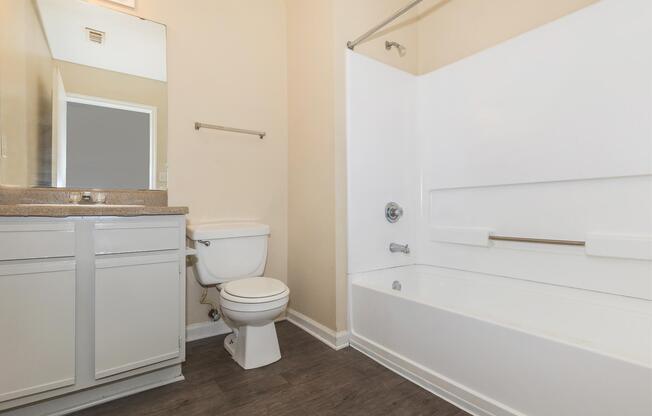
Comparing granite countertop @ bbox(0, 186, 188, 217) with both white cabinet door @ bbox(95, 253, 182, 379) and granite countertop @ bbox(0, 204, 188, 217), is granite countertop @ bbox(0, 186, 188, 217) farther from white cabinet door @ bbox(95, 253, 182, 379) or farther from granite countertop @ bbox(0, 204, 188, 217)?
white cabinet door @ bbox(95, 253, 182, 379)

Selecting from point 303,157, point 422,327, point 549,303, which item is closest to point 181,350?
point 422,327

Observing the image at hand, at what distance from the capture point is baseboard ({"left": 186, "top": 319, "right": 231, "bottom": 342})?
2.06m

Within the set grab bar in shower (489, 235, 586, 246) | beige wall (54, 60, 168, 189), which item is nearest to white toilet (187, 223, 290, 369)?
beige wall (54, 60, 168, 189)

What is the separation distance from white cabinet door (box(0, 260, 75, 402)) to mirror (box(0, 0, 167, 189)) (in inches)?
24.3

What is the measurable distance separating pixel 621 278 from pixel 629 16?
121 cm

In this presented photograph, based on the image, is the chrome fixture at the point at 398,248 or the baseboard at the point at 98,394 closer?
the baseboard at the point at 98,394

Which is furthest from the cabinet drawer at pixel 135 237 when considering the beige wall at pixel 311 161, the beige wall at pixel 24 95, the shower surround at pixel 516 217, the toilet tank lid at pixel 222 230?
the shower surround at pixel 516 217

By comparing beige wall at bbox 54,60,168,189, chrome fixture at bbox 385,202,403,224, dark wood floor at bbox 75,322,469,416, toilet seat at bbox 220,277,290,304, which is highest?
beige wall at bbox 54,60,168,189

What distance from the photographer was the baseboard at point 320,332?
1966 millimetres

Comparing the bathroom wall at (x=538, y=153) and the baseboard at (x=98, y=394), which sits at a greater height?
the bathroom wall at (x=538, y=153)

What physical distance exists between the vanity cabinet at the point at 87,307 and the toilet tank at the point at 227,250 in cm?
28

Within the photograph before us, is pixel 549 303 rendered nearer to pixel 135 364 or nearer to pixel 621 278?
pixel 621 278

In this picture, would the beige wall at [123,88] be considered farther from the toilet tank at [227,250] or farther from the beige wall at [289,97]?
the toilet tank at [227,250]

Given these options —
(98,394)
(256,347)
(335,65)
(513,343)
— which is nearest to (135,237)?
(98,394)
